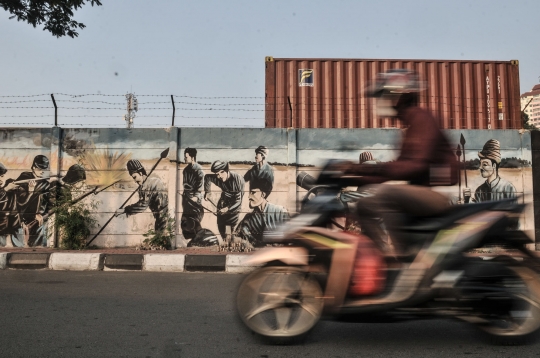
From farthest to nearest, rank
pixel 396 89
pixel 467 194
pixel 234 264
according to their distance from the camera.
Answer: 1. pixel 467 194
2. pixel 234 264
3. pixel 396 89

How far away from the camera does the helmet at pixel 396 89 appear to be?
3211 millimetres

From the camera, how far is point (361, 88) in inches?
420

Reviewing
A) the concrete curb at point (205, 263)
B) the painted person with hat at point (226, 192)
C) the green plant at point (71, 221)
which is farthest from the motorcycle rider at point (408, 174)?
the green plant at point (71, 221)

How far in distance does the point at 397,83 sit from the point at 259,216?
22.3ft

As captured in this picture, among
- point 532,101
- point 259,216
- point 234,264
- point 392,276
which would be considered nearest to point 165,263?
point 234,264

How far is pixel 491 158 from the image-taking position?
9969 millimetres

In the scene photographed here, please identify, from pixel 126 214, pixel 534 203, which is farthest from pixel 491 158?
pixel 126 214

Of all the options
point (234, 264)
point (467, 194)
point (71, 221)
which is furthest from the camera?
point (467, 194)

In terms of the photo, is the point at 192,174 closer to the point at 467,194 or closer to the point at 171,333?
the point at 467,194

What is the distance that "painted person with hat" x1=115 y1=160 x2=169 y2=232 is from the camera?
980 cm

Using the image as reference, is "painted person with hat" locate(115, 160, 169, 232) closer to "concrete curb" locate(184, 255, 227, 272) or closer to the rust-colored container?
"concrete curb" locate(184, 255, 227, 272)

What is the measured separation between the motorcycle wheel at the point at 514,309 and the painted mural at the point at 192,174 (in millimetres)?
6631

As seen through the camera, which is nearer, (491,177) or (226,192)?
(226,192)

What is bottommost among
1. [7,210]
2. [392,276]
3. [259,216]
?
[392,276]
